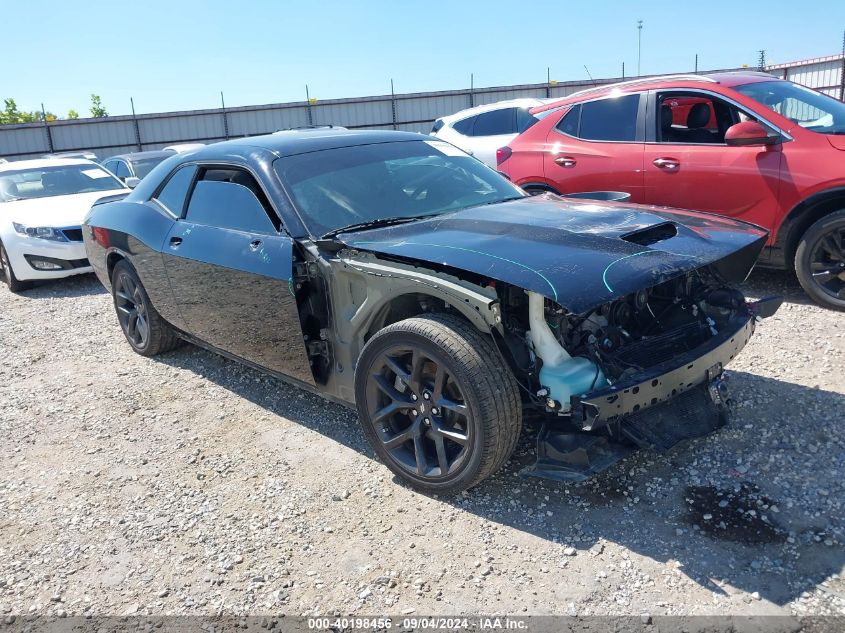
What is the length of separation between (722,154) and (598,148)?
1078mm

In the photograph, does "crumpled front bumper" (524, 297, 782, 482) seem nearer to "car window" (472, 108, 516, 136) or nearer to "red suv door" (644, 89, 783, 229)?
"red suv door" (644, 89, 783, 229)

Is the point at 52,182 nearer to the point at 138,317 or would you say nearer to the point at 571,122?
the point at 138,317

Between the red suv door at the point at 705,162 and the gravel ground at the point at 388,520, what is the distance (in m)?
1.37

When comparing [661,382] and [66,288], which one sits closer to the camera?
[661,382]

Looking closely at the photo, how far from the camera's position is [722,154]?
17.9 feet

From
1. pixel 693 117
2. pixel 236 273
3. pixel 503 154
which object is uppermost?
pixel 693 117

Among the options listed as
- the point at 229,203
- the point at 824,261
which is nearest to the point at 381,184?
the point at 229,203

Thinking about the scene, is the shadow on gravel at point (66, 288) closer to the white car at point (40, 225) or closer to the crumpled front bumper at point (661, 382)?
the white car at point (40, 225)

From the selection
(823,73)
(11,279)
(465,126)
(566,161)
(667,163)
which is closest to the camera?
(667,163)

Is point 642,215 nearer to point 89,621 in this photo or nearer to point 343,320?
point 343,320

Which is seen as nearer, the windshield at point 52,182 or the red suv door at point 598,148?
the red suv door at point 598,148

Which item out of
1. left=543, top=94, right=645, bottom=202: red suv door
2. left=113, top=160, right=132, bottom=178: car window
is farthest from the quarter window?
left=113, top=160, right=132, bottom=178: car window

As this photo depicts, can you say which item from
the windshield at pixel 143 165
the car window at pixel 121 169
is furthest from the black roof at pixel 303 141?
the car window at pixel 121 169

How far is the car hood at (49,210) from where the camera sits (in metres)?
8.21
